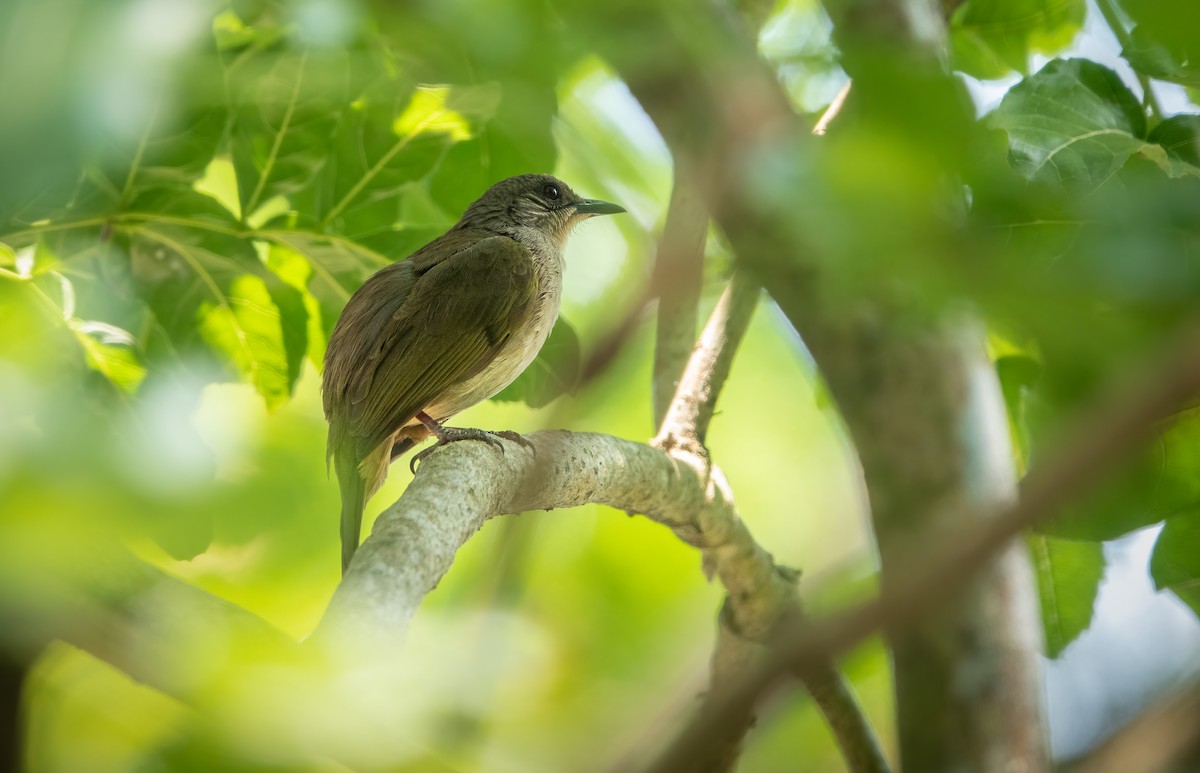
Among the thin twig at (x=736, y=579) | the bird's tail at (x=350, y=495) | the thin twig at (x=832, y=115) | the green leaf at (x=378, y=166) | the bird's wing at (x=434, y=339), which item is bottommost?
the thin twig at (x=736, y=579)

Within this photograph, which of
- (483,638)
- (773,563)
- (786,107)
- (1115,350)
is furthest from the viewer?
(773,563)

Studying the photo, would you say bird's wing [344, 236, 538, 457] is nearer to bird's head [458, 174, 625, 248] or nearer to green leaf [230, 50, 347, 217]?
green leaf [230, 50, 347, 217]

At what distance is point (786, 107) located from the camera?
1.27 meters

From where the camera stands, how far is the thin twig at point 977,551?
52 cm

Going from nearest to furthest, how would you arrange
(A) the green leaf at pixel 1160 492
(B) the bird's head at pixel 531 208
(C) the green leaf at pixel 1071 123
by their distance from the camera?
(C) the green leaf at pixel 1071 123, (A) the green leaf at pixel 1160 492, (B) the bird's head at pixel 531 208

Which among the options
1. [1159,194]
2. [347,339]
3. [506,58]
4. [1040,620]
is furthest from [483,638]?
[347,339]

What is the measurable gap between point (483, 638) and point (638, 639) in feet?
7.21

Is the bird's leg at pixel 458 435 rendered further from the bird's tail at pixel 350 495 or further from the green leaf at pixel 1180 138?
the green leaf at pixel 1180 138

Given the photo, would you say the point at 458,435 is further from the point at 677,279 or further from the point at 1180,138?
the point at 677,279

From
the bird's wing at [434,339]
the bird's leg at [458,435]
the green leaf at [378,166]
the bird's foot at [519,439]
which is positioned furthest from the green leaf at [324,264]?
the bird's foot at [519,439]

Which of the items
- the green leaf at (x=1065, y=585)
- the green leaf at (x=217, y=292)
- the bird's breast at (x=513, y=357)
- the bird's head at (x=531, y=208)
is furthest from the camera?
the bird's head at (x=531, y=208)

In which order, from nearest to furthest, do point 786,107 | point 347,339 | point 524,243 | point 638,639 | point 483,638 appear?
1. point 483,638
2. point 786,107
3. point 638,639
4. point 347,339
5. point 524,243

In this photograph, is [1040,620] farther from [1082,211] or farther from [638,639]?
[1082,211]

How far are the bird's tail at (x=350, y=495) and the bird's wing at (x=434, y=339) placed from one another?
0.18 metres
